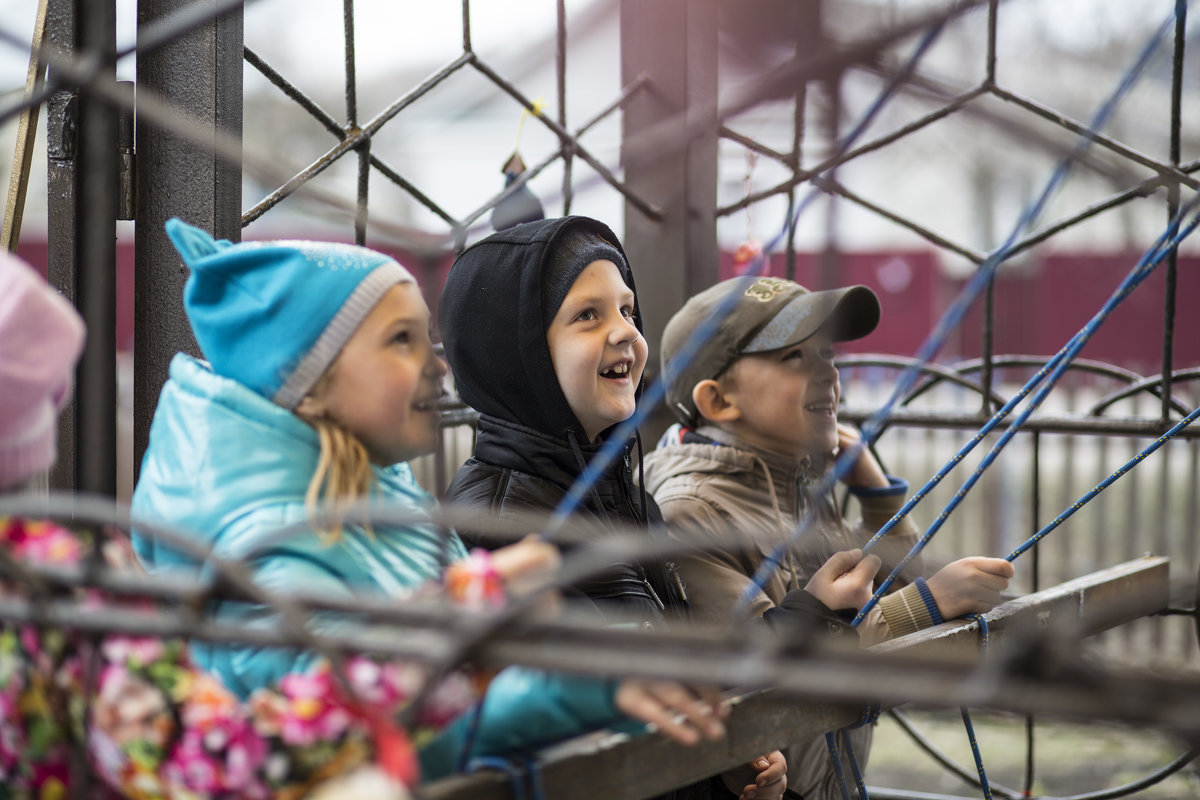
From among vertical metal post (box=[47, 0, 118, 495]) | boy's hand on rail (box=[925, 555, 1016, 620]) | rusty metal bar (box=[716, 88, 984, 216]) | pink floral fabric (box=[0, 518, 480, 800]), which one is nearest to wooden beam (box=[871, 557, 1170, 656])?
boy's hand on rail (box=[925, 555, 1016, 620])

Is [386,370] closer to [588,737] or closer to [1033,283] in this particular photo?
[588,737]

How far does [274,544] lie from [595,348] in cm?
69

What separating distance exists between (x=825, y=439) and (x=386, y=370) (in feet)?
3.36

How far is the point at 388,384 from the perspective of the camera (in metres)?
1.11

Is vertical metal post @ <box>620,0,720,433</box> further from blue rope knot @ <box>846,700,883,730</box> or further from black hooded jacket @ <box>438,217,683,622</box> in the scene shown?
blue rope knot @ <box>846,700,883,730</box>

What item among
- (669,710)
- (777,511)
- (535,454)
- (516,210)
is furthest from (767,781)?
(516,210)

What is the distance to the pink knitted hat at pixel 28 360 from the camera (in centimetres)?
95

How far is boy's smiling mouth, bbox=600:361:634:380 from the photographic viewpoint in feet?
5.32

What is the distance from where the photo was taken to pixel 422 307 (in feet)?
3.78

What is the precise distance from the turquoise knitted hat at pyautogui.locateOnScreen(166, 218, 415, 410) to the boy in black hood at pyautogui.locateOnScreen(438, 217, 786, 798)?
1.55 ft

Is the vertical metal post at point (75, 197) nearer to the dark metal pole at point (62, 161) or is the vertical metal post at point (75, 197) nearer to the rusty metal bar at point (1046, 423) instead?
the dark metal pole at point (62, 161)

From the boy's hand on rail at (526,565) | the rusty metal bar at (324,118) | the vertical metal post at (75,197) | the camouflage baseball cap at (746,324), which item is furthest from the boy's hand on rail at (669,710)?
the rusty metal bar at (324,118)

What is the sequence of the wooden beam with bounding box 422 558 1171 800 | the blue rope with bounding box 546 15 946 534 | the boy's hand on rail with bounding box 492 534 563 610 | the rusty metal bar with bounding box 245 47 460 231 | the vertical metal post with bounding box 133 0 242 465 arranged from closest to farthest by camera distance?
the wooden beam with bounding box 422 558 1171 800 < the boy's hand on rail with bounding box 492 534 563 610 < the blue rope with bounding box 546 15 946 534 < the vertical metal post with bounding box 133 0 242 465 < the rusty metal bar with bounding box 245 47 460 231

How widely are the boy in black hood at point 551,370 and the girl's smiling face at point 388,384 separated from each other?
0.43m
